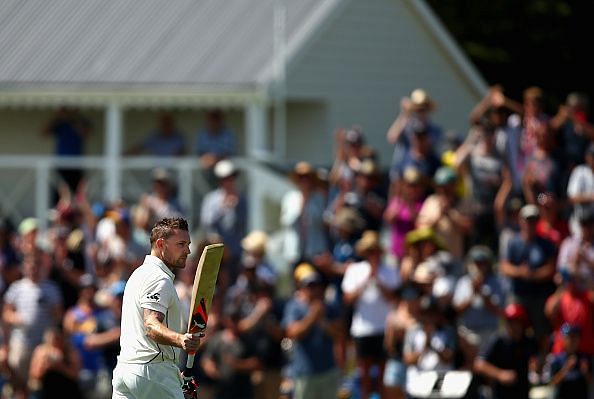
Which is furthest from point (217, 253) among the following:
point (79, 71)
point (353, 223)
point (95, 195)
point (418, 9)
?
point (418, 9)

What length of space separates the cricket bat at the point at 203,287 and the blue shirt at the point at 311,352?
5475mm

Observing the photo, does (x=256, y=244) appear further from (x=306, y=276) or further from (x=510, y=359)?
(x=510, y=359)

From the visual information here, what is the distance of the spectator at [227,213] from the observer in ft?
63.2

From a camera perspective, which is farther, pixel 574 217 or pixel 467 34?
pixel 467 34

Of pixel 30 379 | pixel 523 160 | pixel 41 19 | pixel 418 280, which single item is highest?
pixel 41 19

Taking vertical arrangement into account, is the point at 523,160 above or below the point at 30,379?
above

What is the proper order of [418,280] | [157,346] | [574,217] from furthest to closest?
[574,217]
[418,280]
[157,346]

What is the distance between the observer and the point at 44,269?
1873cm

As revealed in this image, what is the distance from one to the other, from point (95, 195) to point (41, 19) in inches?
164

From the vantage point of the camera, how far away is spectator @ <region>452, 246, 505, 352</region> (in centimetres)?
1700

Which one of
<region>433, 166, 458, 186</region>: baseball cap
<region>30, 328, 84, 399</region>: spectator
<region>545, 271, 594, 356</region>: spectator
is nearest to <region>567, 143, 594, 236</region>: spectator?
<region>545, 271, 594, 356</region>: spectator

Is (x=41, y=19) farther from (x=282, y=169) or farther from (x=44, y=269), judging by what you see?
(x=44, y=269)

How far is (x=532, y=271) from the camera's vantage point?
17.3 meters

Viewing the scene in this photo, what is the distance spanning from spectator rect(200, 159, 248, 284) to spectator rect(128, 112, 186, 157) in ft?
14.3
